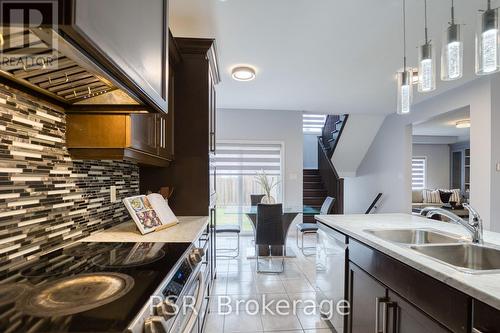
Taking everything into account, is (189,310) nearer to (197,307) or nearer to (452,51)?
(197,307)

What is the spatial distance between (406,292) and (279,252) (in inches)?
106

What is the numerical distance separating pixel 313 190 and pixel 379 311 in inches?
199

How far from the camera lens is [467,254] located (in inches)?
53.1

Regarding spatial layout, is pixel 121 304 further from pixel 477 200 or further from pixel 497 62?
pixel 477 200

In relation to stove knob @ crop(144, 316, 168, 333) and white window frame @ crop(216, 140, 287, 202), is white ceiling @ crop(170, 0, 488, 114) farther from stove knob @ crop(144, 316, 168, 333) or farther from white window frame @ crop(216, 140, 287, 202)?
stove knob @ crop(144, 316, 168, 333)

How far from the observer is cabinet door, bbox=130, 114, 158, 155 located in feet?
4.87

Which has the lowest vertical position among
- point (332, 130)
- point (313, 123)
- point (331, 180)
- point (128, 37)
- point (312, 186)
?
point (312, 186)

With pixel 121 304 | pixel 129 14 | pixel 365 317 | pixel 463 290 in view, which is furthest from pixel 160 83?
pixel 365 317

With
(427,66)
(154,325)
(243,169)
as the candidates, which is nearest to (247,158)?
(243,169)

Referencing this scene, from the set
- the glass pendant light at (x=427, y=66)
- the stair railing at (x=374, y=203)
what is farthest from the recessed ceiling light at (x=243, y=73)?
the stair railing at (x=374, y=203)

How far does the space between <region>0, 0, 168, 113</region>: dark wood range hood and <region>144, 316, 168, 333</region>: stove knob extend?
2.37ft

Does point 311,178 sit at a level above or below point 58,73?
below

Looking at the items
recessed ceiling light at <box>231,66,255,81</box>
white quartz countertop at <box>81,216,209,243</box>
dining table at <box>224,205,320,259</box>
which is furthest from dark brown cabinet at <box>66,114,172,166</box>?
dining table at <box>224,205,320,259</box>

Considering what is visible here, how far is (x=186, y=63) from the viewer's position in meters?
2.41
